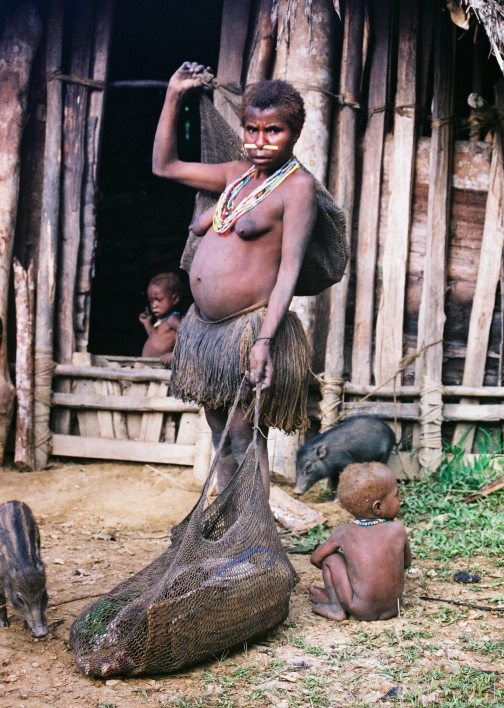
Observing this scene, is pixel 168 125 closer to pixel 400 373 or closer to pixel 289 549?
pixel 289 549

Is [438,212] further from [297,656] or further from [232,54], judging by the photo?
[297,656]

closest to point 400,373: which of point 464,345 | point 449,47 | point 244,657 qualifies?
point 464,345

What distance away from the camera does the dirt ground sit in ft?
7.91

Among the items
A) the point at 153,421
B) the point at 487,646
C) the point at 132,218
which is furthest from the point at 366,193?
the point at 132,218

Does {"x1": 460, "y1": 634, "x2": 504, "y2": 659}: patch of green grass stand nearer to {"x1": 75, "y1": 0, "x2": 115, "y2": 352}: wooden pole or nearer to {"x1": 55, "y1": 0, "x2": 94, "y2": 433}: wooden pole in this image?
{"x1": 55, "y1": 0, "x2": 94, "y2": 433}: wooden pole

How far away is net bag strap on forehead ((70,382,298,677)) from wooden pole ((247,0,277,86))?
10.5 feet

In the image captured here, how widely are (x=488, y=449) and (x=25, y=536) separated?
3.50 metres

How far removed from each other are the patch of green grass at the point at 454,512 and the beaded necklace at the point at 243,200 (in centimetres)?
199

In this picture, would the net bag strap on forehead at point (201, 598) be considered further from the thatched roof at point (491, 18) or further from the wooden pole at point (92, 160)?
the wooden pole at point (92, 160)

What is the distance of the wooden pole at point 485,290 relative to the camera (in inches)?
211

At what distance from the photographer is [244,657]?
106 inches

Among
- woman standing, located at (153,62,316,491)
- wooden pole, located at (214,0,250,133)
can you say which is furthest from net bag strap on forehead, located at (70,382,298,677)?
wooden pole, located at (214,0,250,133)

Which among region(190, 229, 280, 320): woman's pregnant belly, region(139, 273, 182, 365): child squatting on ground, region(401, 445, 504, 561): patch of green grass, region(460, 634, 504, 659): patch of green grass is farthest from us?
region(139, 273, 182, 365): child squatting on ground

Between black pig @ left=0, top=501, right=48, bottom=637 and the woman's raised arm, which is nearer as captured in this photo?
black pig @ left=0, top=501, right=48, bottom=637
